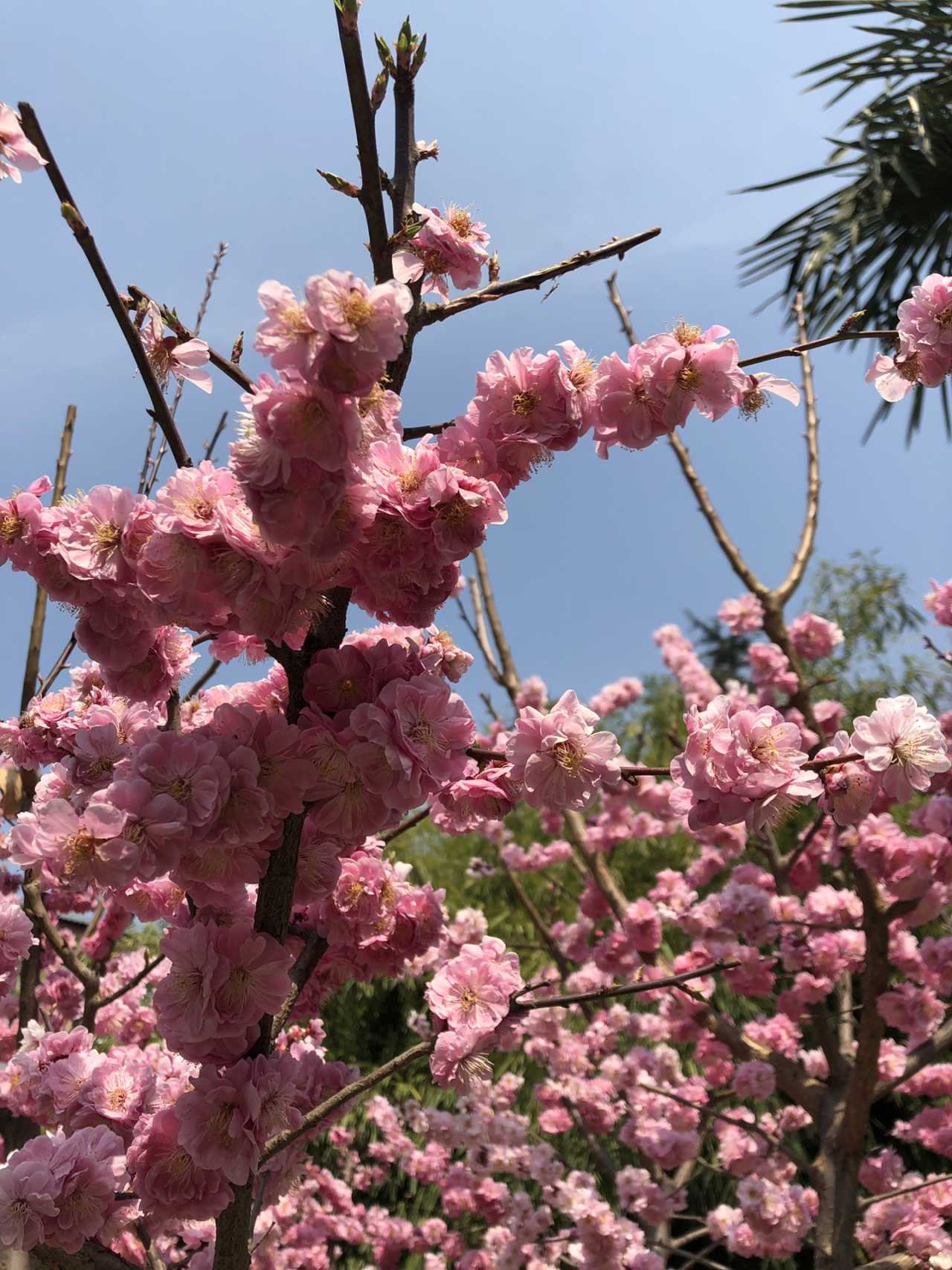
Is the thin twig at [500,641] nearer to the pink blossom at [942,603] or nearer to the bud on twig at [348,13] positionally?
the pink blossom at [942,603]

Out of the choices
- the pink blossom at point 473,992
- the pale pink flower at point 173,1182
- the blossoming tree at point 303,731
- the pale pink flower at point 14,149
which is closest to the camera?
the blossoming tree at point 303,731

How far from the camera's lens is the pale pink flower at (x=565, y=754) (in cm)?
110

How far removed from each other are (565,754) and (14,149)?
1.09m

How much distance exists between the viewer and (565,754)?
111 centimetres

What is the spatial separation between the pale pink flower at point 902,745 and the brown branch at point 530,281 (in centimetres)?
71

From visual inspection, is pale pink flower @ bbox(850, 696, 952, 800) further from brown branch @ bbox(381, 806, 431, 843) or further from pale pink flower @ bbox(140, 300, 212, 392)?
pale pink flower @ bbox(140, 300, 212, 392)

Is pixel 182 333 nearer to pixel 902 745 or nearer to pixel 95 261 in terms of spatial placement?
pixel 95 261

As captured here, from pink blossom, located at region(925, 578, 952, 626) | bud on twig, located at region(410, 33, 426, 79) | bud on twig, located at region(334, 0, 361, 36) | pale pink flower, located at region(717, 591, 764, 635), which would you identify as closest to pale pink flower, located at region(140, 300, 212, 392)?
bud on twig, located at region(334, 0, 361, 36)

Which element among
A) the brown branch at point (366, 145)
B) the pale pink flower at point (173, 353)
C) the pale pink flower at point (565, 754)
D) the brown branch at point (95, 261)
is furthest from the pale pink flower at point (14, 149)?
the pale pink flower at point (565, 754)

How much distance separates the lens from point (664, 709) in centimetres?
908

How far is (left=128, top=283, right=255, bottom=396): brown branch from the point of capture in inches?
43.4

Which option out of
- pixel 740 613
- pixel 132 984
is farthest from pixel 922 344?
pixel 740 613

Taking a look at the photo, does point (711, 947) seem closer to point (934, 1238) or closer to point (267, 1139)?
point (934, 1238)

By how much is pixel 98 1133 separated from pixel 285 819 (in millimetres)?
570
